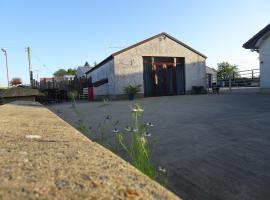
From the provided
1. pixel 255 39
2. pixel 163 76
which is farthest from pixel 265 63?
pixel 163 76

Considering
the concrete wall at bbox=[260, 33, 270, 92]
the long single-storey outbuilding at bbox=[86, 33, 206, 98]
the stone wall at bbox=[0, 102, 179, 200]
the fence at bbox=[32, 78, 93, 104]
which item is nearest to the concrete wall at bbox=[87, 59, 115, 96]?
the long single-storey outbuilding at bbox=[86, 33, 206, 98]

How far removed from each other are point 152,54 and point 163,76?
6.22 ft

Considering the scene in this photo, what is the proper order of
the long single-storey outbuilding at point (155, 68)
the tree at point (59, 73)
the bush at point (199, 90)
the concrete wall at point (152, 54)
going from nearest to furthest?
the concrete wall at point (152, 54) < the long single-storey outbuilding at point (155, 68) < the bush at point (199, 90) < the tree at point (59, 73)

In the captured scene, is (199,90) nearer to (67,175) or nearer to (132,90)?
(132,90)

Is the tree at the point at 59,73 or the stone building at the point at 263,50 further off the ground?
the tree at the point at 59,73

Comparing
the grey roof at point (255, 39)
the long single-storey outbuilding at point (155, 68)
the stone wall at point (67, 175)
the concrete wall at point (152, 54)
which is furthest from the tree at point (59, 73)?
the stone wall at point (67, 175)

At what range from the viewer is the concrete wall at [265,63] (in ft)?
47.2

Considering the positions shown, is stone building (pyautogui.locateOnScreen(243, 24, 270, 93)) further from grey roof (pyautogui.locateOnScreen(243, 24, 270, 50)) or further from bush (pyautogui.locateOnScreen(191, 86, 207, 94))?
bush (pyautogui.locateOnScreen(191, 86, 207, 94))

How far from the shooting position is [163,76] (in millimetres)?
21016

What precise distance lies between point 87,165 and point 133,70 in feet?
61.6

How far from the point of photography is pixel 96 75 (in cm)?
2595

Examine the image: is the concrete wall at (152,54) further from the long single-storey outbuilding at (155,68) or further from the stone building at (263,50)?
the stone building at (263,50)

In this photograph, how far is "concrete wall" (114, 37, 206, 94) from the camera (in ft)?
63.2

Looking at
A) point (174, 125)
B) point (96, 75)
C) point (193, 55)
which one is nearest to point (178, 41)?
point (193, 55)
